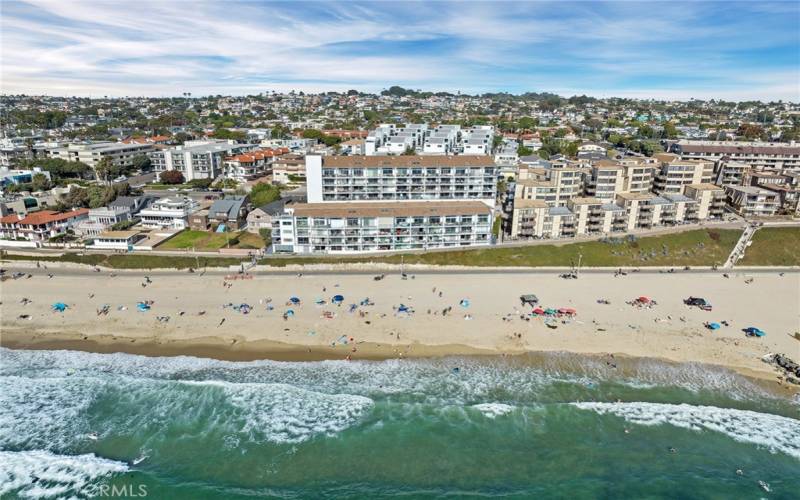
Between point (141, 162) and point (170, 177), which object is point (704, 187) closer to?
point (170, 177)

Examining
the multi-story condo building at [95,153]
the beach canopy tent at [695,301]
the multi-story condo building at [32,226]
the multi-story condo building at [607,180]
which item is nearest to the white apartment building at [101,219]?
the multi-story condo building at [32,226]

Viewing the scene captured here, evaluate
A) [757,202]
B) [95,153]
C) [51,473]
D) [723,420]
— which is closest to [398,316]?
[723,420]

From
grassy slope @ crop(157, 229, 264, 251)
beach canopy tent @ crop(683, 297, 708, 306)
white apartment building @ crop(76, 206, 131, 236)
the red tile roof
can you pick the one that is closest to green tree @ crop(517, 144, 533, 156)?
beach canopy tent @ crop(683, 297, 708, 306)

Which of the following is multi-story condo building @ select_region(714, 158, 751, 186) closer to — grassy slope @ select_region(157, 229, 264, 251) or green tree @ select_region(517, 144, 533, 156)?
A: green tree @ select_region(517, 144, 533, 156)

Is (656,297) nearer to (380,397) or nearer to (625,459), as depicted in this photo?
(625,459)

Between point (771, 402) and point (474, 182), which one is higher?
point (474, 182)

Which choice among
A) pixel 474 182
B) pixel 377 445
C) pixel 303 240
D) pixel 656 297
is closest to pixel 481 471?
pixel 377 445
